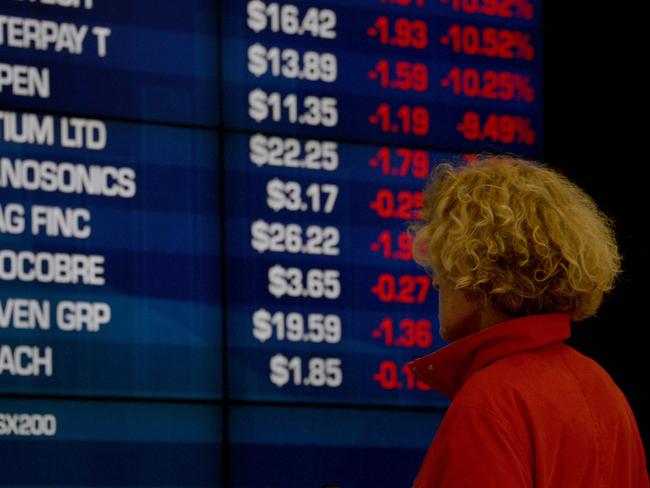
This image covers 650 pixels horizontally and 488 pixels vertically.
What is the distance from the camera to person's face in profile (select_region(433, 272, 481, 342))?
212 cm

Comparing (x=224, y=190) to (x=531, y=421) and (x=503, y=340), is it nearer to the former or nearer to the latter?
(x=503, y=340)

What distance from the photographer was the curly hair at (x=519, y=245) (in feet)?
6.75

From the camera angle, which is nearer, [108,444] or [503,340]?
[503,340]

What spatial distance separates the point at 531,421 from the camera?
1946 mm

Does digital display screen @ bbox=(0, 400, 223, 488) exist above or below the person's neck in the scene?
below

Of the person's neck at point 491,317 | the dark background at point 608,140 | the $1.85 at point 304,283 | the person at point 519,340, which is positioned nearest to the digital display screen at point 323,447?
the $1.85 at point 304,283

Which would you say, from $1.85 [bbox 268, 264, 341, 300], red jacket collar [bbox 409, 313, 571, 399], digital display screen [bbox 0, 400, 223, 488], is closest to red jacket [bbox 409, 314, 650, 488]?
red jacket collar [bbox 409, 313, 571, 399]

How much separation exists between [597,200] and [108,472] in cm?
220

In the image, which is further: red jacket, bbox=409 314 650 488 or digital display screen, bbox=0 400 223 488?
digital display screen, bbox=0 400 223 488

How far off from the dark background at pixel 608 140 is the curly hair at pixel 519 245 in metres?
3.19

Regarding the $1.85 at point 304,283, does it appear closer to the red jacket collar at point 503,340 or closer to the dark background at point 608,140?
the dark background at point 608,140

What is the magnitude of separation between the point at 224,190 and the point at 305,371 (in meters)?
0.67

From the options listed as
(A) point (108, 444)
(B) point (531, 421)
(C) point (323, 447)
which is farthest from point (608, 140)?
(B) point (531, 421)

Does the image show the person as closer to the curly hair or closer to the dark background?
the curly hair
